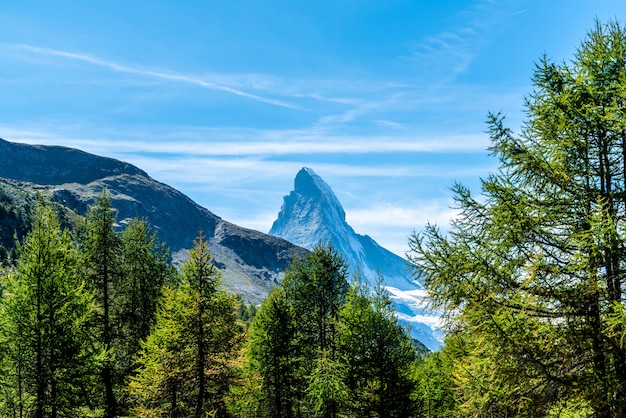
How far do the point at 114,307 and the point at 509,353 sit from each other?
27656mm

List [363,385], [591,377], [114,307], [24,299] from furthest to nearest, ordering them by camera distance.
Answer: [114,307]
[363,385]
[24,299]
[591,377]

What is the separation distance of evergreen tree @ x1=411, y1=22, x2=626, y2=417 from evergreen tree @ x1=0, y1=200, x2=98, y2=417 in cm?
1607

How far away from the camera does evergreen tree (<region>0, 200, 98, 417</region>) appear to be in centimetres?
1717

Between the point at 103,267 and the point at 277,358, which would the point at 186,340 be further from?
the point at 103,267

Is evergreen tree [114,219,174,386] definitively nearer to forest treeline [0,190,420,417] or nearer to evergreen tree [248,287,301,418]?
forest treeline [0,190,420,417]

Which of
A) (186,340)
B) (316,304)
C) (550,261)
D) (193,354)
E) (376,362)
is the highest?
(550,261)

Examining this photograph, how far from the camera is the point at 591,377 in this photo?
24.5 ft

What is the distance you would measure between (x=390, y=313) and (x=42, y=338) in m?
16.5

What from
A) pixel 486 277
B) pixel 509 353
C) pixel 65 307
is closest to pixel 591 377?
pixel 509 353

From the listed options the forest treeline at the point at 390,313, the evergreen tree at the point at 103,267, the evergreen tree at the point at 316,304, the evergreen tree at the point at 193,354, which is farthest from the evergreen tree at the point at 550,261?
the evergreen tree at the point at 103,267

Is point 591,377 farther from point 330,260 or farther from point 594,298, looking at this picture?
point 330,260

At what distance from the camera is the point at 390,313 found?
22844mm

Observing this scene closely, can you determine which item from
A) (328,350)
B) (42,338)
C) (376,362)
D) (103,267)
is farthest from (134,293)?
(376,362)

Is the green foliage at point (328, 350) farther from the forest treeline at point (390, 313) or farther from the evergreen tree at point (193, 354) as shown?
the evergreen tree at point (193, 354)
